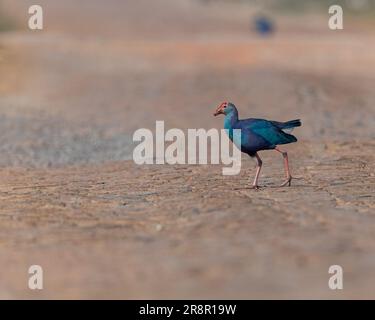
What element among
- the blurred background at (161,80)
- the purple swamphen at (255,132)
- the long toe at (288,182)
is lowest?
the long toe at (288,182)

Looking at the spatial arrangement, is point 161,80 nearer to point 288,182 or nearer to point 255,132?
point 288,182

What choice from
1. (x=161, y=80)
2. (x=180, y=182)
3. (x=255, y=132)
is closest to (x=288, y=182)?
(x=255, y=132)

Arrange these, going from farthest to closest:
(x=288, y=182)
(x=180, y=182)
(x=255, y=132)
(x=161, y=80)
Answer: (x=161, y=80) < (x=180, y=182) < (x=288, y=182) < (x=255, y=132)

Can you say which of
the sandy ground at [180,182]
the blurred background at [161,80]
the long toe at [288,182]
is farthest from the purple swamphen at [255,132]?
the blurred background at [161,80]

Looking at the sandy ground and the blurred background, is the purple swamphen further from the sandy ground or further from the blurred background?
the blurred background

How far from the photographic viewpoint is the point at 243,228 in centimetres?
881

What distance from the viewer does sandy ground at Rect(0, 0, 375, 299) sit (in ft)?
24.6

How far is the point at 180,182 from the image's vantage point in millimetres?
11859

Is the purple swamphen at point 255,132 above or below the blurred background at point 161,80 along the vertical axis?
below

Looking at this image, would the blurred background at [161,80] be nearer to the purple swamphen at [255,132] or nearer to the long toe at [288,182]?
the long toe at [288,182]

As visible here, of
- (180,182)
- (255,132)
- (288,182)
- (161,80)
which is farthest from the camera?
(161,80)

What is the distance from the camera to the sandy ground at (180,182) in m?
7.51

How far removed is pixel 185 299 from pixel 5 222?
3424 mm
